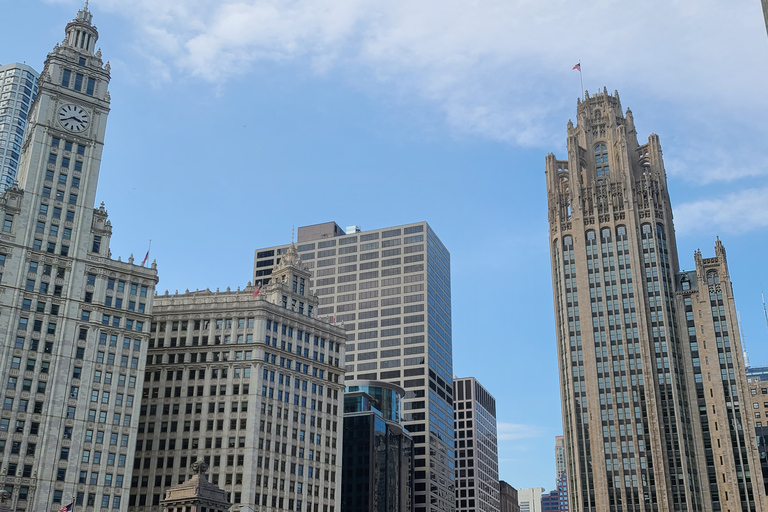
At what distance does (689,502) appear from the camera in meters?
158

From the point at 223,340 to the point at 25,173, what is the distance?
1725 inches

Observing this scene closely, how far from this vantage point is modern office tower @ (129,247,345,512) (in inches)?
5669

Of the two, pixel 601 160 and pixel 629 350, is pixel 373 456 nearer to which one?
pixel 629 350

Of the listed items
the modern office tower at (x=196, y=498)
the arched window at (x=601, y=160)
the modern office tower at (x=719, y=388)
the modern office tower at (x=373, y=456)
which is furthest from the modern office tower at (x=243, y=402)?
the modern office tower at (x=196, y=498)

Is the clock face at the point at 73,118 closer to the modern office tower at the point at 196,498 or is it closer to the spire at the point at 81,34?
the spire at the point at 81,34

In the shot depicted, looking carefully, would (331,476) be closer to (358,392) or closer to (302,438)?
(302,438)

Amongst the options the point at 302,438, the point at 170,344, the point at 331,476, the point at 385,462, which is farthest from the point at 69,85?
the point at 385,462

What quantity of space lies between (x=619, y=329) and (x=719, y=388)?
2212 cm

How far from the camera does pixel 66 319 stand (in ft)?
430

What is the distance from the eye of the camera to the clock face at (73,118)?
14238 cm

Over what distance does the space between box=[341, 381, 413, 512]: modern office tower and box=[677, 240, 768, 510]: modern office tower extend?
61326mm

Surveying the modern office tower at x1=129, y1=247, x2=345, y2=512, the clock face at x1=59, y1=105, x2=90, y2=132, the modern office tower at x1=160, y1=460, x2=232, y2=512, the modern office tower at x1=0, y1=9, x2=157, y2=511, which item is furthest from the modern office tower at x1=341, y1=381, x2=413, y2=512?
the modern office tower at x1=160, y1=460, x2=232, y2=512

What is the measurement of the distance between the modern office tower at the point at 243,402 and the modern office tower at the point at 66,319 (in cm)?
1521

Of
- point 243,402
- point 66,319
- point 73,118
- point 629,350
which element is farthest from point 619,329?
point 73,118
